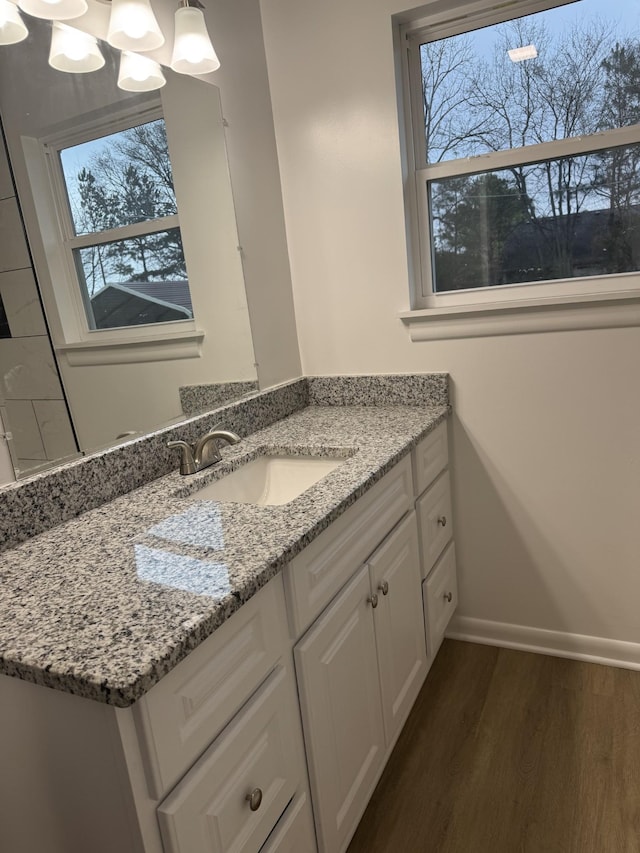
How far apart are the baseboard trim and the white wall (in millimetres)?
11

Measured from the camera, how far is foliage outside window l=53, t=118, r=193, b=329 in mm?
1254

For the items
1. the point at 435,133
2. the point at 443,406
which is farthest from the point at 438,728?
the point at 435,133

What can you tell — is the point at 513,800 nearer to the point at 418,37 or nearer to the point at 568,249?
the point at 568,249

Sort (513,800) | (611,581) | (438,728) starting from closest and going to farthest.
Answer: (513,800) → (438,728) → (611,581)

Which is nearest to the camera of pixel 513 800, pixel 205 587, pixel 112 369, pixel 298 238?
pixel 205 587

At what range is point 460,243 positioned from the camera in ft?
6.30

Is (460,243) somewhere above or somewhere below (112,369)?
above

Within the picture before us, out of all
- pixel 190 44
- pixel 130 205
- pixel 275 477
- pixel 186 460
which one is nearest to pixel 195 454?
pixel 186 460

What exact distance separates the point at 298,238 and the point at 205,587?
58.2 inches

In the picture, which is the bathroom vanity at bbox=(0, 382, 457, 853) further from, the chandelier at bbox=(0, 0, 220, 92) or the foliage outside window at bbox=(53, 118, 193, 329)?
the chandelier at bbox=(0, 0, 220, 92)

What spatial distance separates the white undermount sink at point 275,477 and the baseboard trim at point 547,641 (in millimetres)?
923

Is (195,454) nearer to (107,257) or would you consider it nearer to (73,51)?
(107,257)

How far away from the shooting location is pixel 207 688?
82 cm

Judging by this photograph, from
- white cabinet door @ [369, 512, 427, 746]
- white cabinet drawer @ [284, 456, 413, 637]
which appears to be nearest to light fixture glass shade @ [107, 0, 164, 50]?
white cabinet drawer @ [284, 456, 413, 637]
